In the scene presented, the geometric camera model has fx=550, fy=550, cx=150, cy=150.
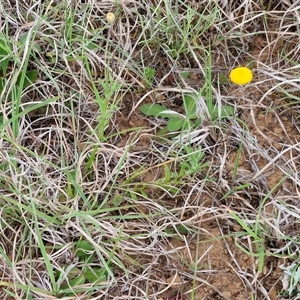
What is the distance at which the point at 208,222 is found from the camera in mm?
1399

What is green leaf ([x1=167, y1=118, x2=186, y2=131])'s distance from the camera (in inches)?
56.9

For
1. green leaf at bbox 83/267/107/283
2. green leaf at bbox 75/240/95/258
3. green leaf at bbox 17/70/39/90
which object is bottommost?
green leaf at bbox 83/267/107/283

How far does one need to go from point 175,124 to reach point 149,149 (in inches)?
3.7

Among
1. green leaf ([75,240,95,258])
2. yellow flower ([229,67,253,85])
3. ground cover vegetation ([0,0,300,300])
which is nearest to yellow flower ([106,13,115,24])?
ground cover vegetation ([0,0,300,300])

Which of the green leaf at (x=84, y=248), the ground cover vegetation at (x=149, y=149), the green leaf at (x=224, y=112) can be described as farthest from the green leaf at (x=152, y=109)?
the green leaf at (x=84, y=248)

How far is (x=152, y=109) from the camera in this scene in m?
1.49

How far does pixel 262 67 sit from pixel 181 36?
0.24 metres

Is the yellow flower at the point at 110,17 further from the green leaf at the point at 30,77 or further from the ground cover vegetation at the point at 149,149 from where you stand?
the green leaf at the point at 30,77

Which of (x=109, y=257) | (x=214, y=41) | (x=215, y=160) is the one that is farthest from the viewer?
(x=214, y=41)

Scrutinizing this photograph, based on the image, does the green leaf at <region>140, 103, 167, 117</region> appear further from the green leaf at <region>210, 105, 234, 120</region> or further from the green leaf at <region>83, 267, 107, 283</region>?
the green leaf at <region>83, 267, 107, 283</region>

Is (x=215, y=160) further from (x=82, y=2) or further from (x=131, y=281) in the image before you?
(x=82, y=2)

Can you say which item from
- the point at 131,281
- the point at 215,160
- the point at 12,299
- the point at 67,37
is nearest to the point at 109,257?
the point at 131,281

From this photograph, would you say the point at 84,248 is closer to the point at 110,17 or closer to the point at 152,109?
the point at 152,109

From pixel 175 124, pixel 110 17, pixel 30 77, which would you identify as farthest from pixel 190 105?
pixel 30 77
